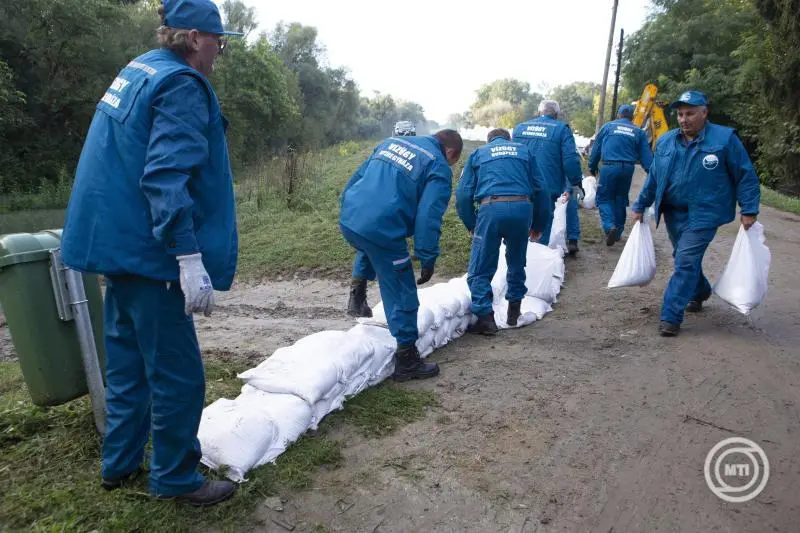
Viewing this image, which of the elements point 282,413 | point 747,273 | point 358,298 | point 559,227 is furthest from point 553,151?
point 282,413

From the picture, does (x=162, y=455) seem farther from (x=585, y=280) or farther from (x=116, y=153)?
(x=585, y=280)

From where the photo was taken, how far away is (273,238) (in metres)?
9.73

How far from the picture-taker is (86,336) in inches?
103

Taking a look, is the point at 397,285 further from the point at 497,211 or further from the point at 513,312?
the point at 513,312

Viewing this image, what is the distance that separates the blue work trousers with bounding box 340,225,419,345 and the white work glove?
167cm

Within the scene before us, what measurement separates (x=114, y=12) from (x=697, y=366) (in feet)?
85.7

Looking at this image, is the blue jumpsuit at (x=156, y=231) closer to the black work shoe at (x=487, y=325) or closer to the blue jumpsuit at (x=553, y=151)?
the black work shoe at (x=487, y=325)

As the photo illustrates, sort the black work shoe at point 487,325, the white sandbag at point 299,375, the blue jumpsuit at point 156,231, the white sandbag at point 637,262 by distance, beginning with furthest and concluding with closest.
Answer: the white sandbag at point 637,262 < the black work shoe at point 487,325 < the white sandbag at point 299,375 < the blue jumpsuit at point 156,231

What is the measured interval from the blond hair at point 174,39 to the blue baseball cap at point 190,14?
0.05 ft

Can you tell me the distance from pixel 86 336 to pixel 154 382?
0.57m

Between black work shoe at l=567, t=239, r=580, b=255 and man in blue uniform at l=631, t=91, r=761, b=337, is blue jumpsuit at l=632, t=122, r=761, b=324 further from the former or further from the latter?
black work shoe at l=567, t=239, r=580, b=255

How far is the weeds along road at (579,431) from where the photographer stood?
2.47m

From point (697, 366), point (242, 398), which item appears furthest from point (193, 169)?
point (697, 366)

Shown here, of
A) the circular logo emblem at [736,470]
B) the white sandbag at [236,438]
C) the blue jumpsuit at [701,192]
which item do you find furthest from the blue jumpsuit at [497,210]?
the white sandbag at [236,438]
